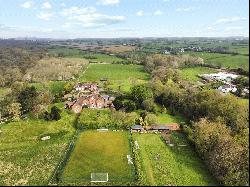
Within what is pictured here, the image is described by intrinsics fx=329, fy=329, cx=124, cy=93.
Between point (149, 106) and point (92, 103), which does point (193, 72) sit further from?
point (92, 103)

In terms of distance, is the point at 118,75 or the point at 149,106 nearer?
the point at 149,106

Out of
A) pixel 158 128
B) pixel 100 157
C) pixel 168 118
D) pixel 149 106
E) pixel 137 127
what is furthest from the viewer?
pixel 149 106

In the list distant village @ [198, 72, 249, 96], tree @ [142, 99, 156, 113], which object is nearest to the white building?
distant village @ [198, 72, 249, 96]

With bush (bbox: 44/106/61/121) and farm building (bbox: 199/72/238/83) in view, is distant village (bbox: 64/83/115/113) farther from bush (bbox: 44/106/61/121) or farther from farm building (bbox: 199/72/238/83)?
farm building (bbox: 199/72/238/83)

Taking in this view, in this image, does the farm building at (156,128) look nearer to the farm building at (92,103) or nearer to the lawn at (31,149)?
the lawn at (31,149)

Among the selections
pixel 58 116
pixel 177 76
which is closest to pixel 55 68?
Result: pixel 177 76

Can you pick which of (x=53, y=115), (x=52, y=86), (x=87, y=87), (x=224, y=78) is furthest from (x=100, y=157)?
(x=224, y=78)

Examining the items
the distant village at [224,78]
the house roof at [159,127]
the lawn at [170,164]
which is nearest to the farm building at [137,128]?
the house roof at [159,127]
